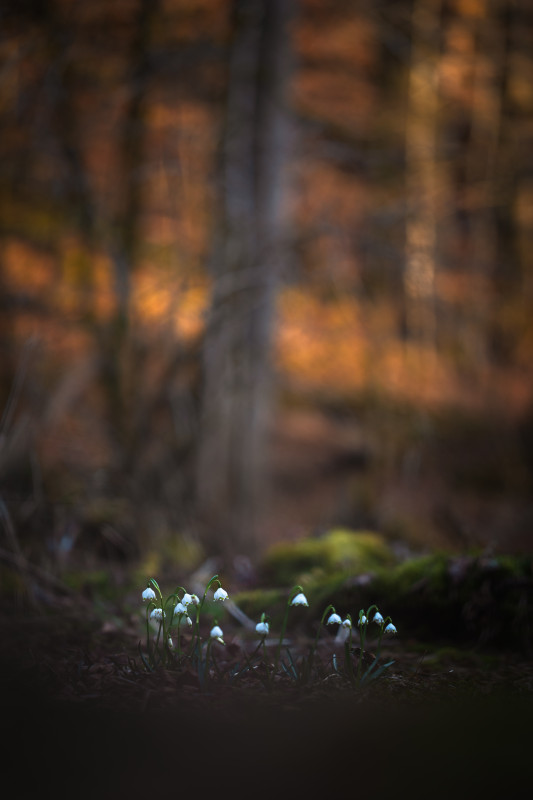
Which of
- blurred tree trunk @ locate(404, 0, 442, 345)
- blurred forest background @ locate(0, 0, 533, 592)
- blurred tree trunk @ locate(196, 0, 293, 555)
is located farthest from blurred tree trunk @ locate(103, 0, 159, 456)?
blurred tree trunk @ locate(404, 0, 442, 345)

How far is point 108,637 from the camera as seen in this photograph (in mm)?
2295

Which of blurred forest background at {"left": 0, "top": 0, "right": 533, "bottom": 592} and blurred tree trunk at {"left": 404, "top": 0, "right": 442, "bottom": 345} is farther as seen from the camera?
blurred tree trunk at {"left": 404, "top": 0, "right": 442, "bottom": 345}

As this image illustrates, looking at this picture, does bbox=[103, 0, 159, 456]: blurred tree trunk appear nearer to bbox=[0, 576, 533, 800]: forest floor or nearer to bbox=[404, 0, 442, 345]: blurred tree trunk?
bbox=[0, 576, 533, 800]: forest floor

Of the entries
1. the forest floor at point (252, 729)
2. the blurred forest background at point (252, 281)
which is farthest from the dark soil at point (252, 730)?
the blurred forest background at point (252, 281)

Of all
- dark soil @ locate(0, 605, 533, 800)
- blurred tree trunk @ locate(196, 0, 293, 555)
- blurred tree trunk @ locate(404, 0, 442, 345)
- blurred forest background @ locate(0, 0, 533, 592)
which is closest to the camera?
dark soil @ locate(0, 605, 533, 800)

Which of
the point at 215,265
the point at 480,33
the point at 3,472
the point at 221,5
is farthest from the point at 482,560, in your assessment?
the point at 480,33

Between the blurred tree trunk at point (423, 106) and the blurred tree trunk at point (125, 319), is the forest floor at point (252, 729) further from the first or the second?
the blurred tree trunk at point (423, 106)

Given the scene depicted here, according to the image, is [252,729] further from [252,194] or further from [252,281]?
[252,194]

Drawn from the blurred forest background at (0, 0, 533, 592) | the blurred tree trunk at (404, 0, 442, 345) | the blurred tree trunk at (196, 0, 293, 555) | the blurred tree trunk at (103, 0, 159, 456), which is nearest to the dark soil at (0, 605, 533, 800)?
the blurred forest background at (0, 0, 533, 592)

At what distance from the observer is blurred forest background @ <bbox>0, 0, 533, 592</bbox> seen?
4855mm

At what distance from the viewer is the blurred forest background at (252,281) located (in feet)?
15.9

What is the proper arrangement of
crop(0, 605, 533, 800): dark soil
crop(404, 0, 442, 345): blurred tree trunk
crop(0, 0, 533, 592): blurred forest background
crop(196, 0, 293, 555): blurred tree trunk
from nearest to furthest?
1. crop(0, 605, 533, 800): dark soil
2. crop(0, 0, 533, 592): blurred forest background
3. crop(196, 0, 293, 555): blurred tree trunk
4. crop(404, 0, 442, 345): blurred tree trunk

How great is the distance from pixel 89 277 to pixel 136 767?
6274 millimetres

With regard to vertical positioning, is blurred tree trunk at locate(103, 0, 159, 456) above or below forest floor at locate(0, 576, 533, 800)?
above
